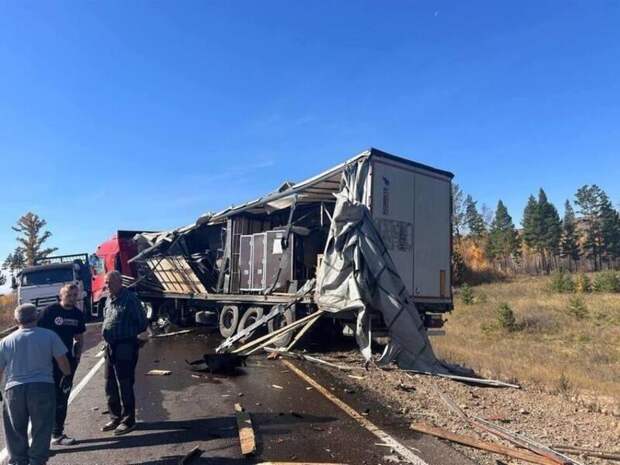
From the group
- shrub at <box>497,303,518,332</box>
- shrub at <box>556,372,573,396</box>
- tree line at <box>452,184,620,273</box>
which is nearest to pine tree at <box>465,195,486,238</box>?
tree line at <box>452,184,620,273</box>

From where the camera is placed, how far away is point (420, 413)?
245 inches

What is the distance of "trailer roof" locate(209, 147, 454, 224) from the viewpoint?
10141mm

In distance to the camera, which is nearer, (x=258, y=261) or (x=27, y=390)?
(x=27, y=390)

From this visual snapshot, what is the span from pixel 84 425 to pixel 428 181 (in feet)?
26.0

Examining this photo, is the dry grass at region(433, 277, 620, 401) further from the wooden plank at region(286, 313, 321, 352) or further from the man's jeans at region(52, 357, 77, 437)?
the man's jeans at region(52, 357, 77, 437)

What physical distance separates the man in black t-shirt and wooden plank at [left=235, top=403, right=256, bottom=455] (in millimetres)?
1819

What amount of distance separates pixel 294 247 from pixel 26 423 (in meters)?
8.62

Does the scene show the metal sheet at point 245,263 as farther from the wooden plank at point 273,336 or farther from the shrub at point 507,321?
the shrub at point 507,321

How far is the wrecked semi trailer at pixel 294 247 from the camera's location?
33.1ft

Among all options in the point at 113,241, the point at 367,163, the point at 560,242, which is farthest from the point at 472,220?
the point at 367,163

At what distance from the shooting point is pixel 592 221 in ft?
272

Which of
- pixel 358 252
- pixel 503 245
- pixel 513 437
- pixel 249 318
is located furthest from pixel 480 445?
pixel 503 245

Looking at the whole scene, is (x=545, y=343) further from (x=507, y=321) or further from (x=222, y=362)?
(x=222, y=362)

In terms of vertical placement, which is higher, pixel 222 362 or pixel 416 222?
pixel 416 222
